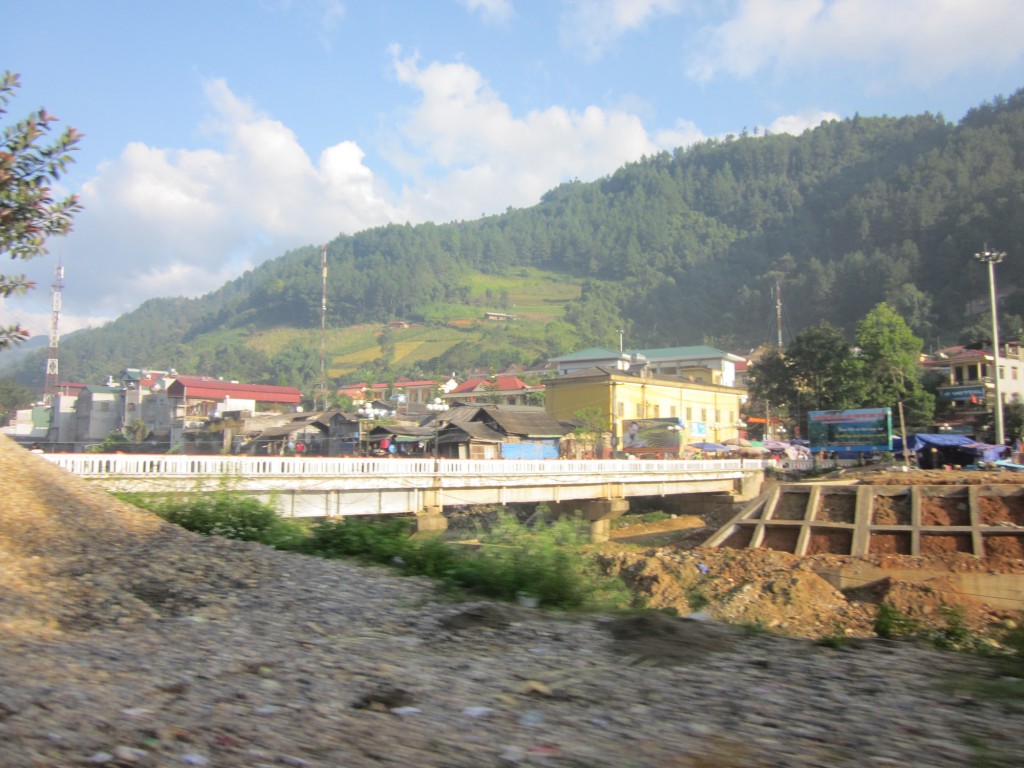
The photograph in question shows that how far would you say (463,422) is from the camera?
49.8m

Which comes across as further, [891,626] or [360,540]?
[360,540]

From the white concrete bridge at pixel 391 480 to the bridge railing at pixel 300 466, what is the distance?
30mm

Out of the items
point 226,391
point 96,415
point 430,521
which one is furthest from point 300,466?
point 226,391

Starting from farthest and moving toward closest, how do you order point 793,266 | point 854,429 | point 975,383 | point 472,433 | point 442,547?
point 793,266 < point 975,383 < point 854,429 < point 472,433 < point 442,547

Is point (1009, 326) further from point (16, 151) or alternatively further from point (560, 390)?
point (16, 151)

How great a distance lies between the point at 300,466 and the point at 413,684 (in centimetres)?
1905

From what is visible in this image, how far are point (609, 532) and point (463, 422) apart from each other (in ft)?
50.6

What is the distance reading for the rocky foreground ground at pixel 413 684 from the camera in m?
3.52

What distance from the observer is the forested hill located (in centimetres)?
11025

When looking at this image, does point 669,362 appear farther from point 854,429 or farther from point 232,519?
point 232,519

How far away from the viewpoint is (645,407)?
2483 inches

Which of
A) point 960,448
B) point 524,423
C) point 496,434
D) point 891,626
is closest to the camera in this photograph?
point 891,626

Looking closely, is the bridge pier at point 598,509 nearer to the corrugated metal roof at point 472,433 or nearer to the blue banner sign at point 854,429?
the corrugated metal roof at point 472,433

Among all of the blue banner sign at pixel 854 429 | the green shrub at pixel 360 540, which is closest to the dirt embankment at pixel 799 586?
the green shrub at pixel 360 540
